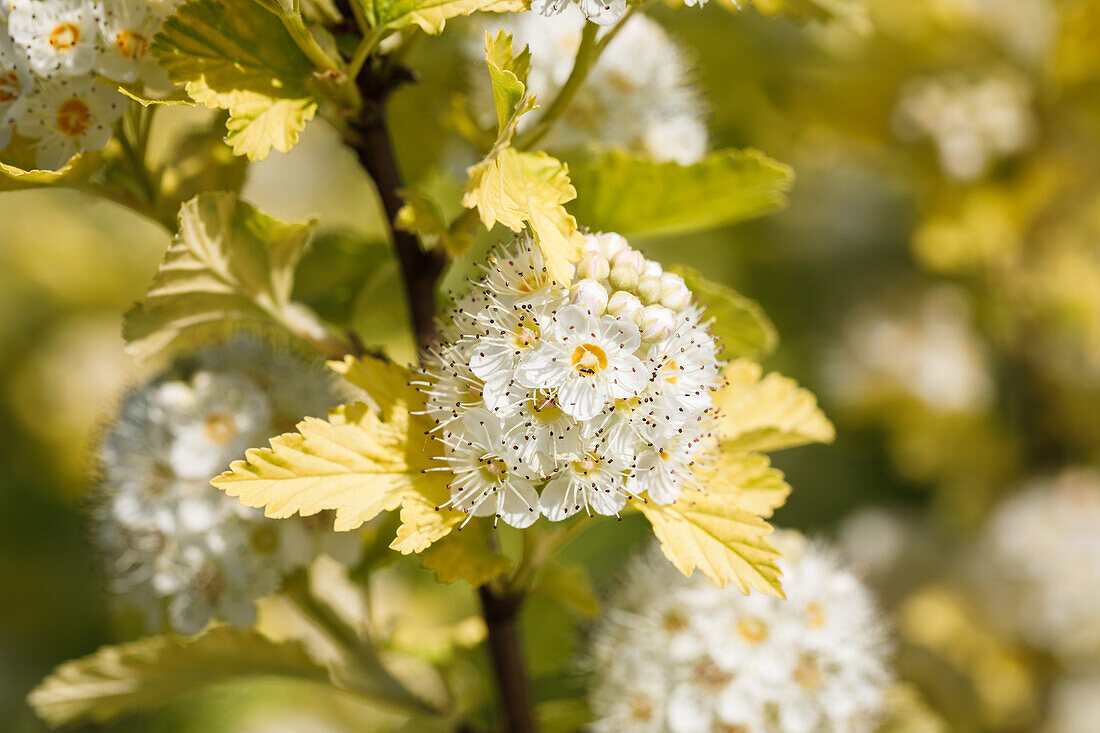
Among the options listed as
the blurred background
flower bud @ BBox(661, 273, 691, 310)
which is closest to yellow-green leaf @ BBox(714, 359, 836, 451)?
flower bud @ BBox(661, 273, 691, 310)

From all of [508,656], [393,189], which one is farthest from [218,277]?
[508,656]

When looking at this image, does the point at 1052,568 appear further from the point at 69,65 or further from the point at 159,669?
the point at 69,65

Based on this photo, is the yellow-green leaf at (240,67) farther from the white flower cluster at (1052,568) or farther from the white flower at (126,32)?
the white flower cluster at (1052,568)

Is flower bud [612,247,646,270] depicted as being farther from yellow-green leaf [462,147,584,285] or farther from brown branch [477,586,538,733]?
brown branch [477,586,538,733]

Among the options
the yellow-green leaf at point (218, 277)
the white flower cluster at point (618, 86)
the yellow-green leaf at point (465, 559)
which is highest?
the white flower cluster at point (618, 86)

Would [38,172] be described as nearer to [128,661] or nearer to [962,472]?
[128,661]

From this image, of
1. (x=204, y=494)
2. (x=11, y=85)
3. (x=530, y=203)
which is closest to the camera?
(x=530, y=203)

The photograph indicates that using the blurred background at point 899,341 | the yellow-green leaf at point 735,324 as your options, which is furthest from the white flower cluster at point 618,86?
the yellow-green leaf at point 735,324
